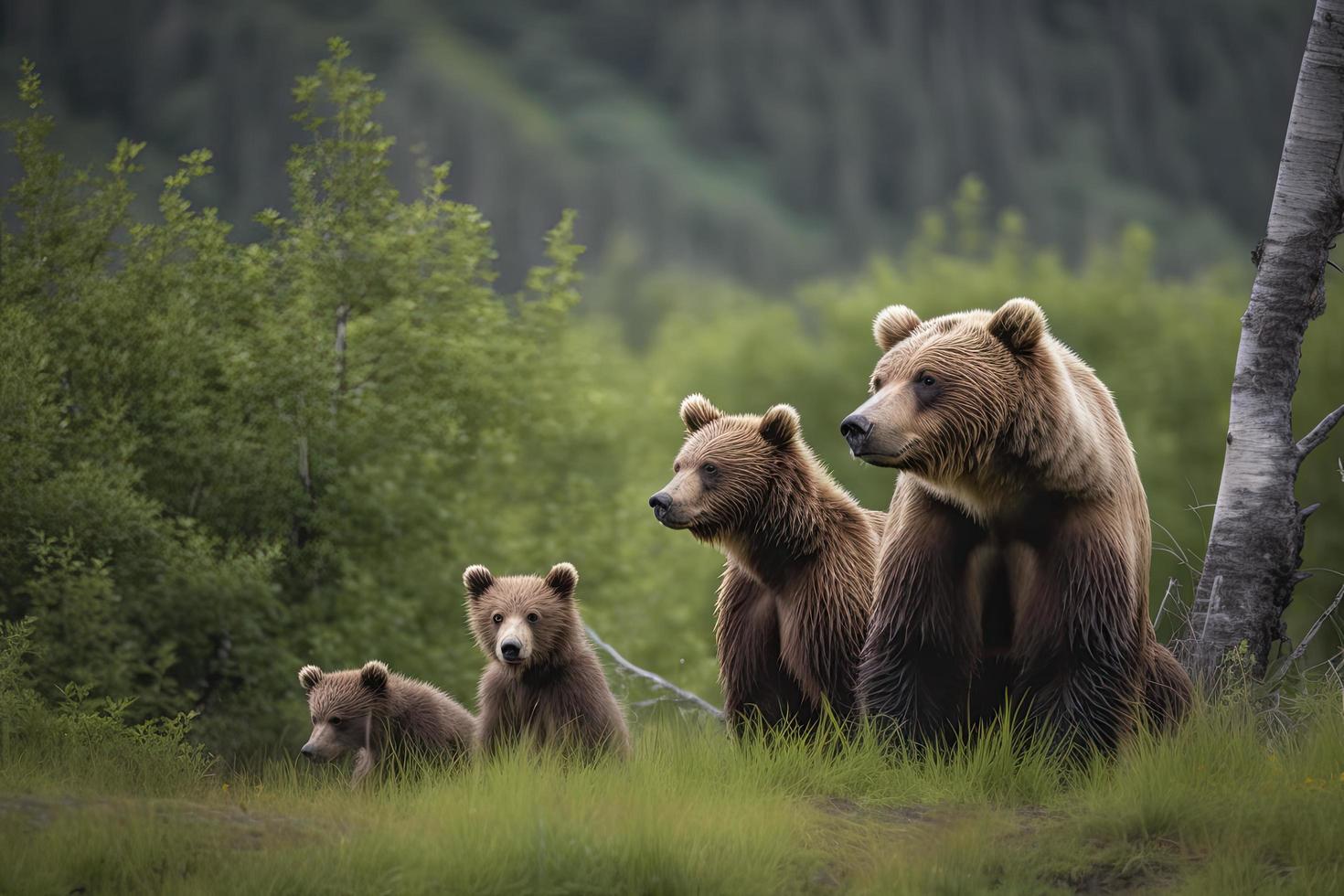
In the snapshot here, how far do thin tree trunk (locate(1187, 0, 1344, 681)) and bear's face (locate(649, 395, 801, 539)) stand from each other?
241cm

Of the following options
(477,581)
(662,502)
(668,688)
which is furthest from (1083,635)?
(668,688)

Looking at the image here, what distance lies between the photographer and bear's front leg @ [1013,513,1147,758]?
5336 mm

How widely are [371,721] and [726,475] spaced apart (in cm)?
261

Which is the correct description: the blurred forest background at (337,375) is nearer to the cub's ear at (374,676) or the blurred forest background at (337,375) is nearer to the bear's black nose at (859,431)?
the cub's ear at (374,676)

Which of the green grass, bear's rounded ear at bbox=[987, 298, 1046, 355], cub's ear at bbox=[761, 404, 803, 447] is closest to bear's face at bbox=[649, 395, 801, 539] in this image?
cub's ear at bbox=[761, 404, 803, 447]

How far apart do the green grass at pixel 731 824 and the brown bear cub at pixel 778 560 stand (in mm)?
570

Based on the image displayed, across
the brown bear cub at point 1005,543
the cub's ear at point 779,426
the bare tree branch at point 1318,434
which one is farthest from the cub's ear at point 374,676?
the bare tree branch at point 1318,434

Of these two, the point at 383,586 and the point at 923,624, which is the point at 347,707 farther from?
the point at 383,586

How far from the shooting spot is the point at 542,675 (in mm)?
6910

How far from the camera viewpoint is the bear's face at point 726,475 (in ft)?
20.5

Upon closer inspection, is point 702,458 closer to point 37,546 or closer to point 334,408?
point 37,546

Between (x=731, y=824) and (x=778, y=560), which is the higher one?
(x=778, y=560)

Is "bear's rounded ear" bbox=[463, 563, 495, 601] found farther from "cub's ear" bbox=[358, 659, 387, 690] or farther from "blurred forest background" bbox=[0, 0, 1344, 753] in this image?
"blurred forest background" bbox=[0, 0, 1344, 753]

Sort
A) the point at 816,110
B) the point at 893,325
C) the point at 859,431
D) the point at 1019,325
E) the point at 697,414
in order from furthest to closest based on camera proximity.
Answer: the point at 816,110 < the point at 697,414 < the point at 893,325 < the point at 1019,325 < the point at 859,431
